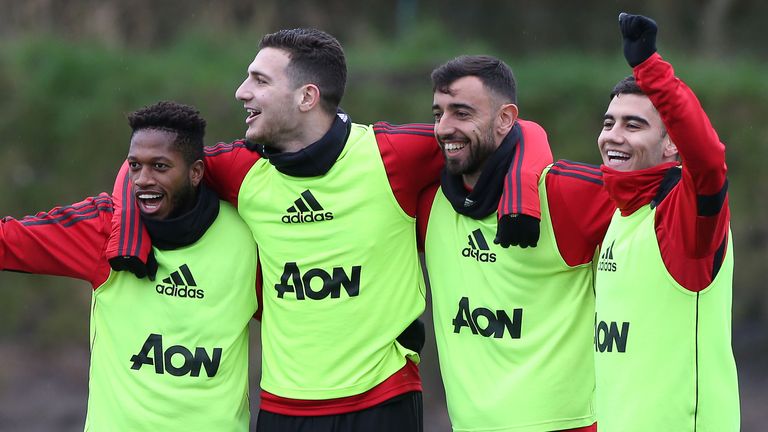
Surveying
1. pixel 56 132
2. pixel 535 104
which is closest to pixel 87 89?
pixel 56 132

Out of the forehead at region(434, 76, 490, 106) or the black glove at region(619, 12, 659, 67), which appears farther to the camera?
the forehead at region(434, 76, 490, 106)

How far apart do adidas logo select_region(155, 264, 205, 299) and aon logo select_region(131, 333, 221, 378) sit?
209 millimetres

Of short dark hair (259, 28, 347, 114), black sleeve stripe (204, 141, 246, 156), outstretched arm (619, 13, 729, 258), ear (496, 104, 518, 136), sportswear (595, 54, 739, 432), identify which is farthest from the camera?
black sleeve stripe (204, 141, 246, 156)

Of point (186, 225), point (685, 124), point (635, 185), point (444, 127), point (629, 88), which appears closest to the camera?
point (685, 124)

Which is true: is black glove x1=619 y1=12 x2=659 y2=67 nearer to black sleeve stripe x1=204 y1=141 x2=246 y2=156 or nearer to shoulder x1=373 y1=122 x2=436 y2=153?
shoulder x1=373 y1=122 x2=436 y2=153

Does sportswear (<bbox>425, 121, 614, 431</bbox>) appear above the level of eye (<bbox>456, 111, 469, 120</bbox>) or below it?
below

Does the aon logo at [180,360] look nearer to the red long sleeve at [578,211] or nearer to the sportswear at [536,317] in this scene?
the sportswear at [536,317]

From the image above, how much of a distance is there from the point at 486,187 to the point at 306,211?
0.78m

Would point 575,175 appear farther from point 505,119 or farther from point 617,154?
point 505,119

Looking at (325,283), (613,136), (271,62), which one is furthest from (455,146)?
(271,62)

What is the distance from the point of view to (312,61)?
565cm

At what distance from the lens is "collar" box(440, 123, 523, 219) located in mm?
5266

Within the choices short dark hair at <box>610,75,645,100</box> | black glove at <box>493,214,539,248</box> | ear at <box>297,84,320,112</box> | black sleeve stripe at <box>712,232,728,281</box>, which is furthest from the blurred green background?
black sleeve stripe at <box>712,232,728,281</box>

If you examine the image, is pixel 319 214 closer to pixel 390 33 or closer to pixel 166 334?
pixel 166 334
